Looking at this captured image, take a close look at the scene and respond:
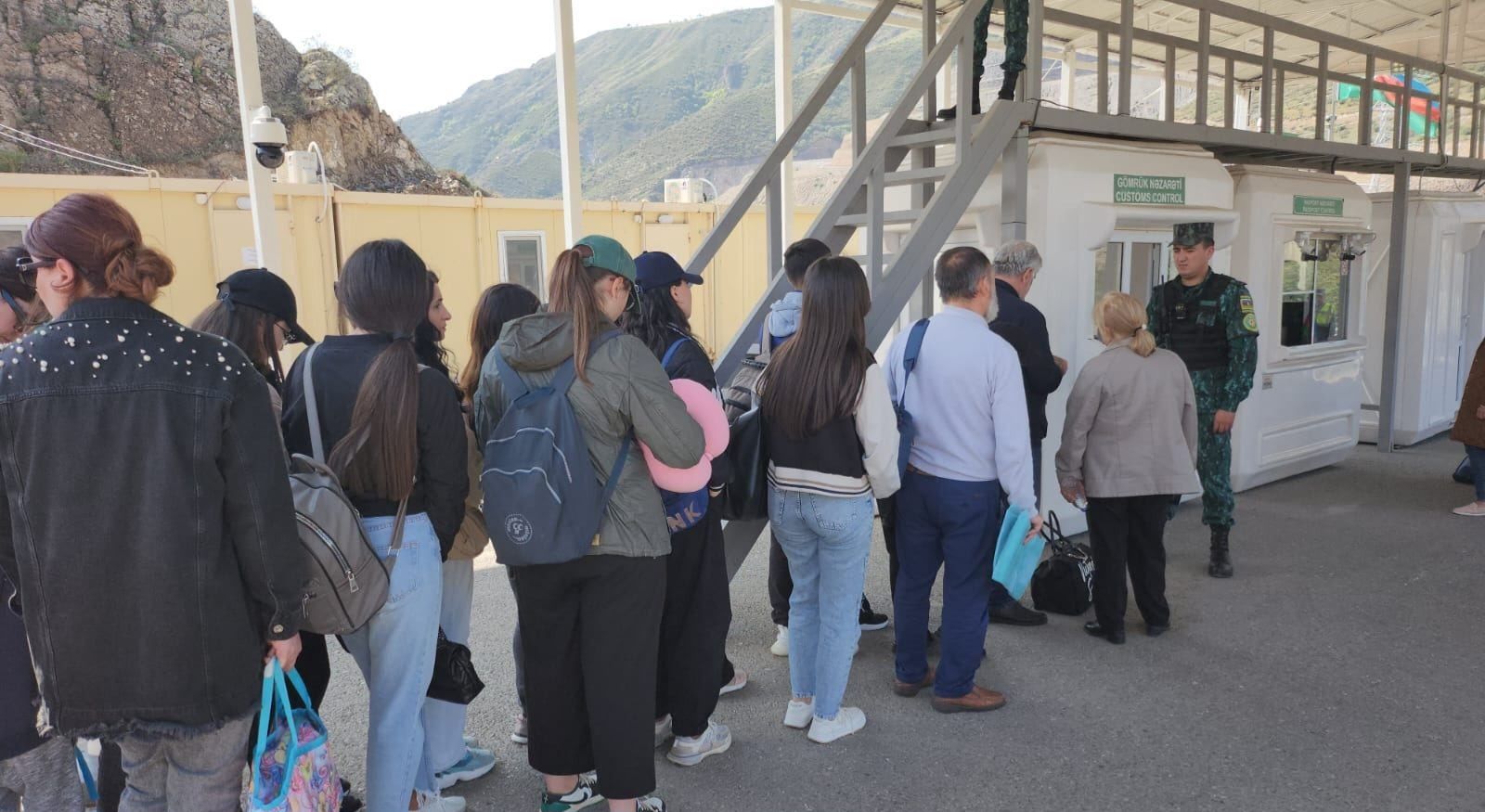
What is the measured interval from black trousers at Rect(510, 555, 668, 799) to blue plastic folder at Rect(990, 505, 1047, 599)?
4.55ft

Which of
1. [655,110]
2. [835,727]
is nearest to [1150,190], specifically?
[835,727]

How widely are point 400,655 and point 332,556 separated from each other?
0.45 m

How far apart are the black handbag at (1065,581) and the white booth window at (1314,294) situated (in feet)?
11.9

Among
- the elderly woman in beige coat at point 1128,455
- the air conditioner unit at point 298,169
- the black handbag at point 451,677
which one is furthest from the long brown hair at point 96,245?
the air conditioner unit at point 298,169

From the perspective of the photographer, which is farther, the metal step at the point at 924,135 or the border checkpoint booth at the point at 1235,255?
the border checkpoint booth at the point at 1235,255

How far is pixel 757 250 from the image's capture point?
1552 cm

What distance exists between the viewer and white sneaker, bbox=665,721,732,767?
10.4 feet

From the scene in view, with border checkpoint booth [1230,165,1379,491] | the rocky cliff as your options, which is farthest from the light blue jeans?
the rocky cliff

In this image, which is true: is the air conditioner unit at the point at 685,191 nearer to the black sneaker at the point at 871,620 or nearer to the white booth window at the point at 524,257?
the white booth window at the point at 524,257

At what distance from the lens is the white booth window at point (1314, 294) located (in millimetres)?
6953

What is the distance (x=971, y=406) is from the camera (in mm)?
3256

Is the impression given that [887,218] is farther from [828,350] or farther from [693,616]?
[693,616]

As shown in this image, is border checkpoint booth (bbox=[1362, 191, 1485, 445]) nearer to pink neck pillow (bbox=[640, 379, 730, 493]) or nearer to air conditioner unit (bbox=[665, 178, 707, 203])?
pink neck pillow (bbox=[640, 379, 730, 493])

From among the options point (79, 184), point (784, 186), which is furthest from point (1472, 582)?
point (79, 184)
